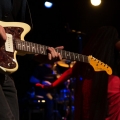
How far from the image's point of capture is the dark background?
18.9ft

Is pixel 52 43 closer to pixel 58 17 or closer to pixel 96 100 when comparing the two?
pixel 58 17

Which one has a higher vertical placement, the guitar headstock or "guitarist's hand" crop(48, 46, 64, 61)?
"guitarist's hand" crop(48, 46, 64, 61)

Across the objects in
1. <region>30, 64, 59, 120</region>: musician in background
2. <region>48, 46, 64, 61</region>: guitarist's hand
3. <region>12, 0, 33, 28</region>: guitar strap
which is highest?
<region>12, 0, 33, 28</region>: guitar strap

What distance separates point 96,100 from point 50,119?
2.77 metres

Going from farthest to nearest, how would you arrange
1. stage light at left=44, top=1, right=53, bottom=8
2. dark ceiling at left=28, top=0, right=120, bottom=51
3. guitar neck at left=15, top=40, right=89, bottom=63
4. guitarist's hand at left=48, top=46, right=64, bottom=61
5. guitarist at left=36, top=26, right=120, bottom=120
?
stage light at left=44, top=1, right=53, bottom=8
dark ceiling at left=28, top=0, right=120, bottom=51
guitarist at left=36, top=26, right=120, bottom=120
guitarist's hand at left=48, top=46, right=64, bottom=61
guitar neck at left=15, top=40, right=89, bottom=63

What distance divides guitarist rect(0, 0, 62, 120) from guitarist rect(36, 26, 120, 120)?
1.06m

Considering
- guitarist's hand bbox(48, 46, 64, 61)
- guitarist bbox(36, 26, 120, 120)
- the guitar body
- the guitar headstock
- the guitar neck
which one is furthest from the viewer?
guitarist bbox(36, 26, 120, 120)

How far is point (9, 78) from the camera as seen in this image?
1711 mm

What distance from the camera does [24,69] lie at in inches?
250

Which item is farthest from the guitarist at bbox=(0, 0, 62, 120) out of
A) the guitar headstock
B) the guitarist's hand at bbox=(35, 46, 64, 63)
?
the guitar headstock

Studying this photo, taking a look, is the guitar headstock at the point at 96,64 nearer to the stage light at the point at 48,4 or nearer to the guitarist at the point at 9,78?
the guitarist at the point at 9,78

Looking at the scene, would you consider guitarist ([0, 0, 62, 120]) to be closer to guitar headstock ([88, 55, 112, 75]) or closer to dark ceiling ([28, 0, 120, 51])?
guitar headstock ([88, 55, 112, 75])

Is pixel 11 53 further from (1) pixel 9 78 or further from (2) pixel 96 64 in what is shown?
(2) pixel 96 64

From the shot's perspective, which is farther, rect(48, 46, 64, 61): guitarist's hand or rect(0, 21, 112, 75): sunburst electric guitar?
rect(48, 46, 64, 61): guitarist's hand
